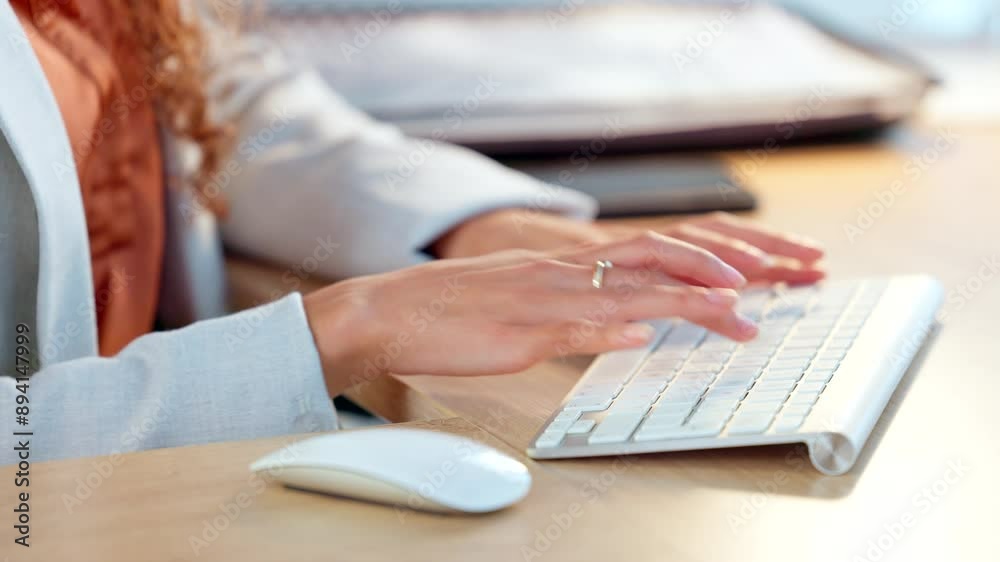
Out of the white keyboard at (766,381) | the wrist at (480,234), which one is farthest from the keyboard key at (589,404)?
the wrist at (480,234)

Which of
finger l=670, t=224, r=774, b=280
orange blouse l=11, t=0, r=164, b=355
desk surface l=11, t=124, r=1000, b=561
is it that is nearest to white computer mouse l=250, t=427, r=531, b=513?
desk surface l=11, t=124, r=1000, b=561

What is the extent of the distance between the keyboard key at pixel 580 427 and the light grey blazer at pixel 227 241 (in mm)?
159

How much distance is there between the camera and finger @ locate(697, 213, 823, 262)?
2.87 feet

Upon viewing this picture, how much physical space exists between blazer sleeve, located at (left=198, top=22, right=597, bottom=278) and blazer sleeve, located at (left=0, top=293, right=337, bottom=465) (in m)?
0.30

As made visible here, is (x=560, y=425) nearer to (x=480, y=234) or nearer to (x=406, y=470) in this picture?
(x=406, y=470)

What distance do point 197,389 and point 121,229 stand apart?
401 millimetres

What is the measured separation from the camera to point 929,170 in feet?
4.23

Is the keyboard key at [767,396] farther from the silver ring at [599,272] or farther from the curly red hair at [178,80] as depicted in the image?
the curly red hair at [178,80]

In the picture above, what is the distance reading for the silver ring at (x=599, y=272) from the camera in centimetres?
72

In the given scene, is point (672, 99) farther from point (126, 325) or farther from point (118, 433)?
point (118, 433)

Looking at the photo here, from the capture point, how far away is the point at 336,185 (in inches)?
42.0

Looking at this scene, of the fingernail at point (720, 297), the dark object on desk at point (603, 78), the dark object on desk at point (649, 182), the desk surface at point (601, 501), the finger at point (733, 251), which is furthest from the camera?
the dark object on desk at point (603, 78)

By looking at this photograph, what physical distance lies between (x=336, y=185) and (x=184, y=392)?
434mm

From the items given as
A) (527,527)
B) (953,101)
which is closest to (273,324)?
(527,527)
